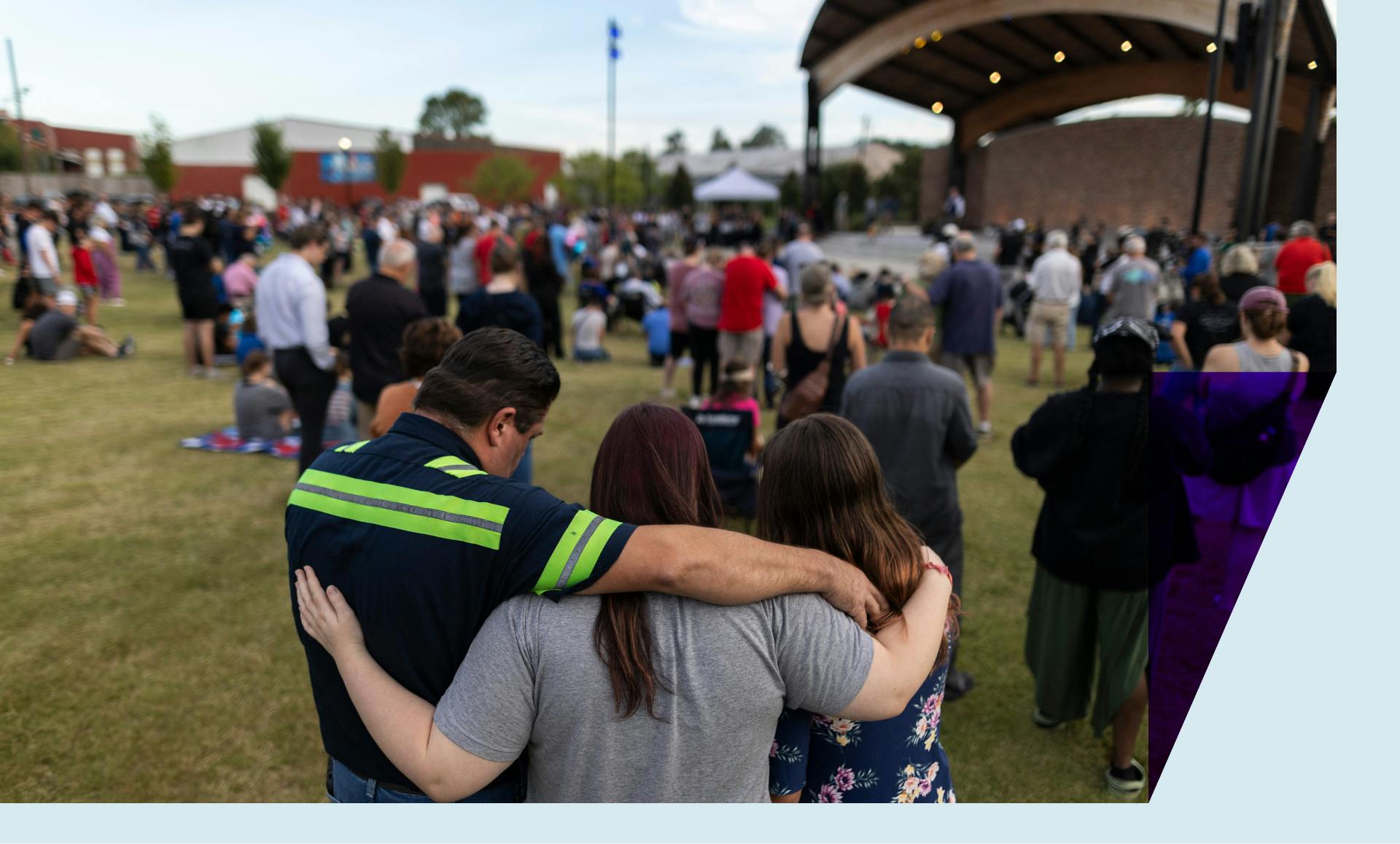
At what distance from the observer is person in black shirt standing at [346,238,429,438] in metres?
4.65

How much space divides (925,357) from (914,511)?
25.2 inches

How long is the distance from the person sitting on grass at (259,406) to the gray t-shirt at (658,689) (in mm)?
6324

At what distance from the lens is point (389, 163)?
41844 millimetres

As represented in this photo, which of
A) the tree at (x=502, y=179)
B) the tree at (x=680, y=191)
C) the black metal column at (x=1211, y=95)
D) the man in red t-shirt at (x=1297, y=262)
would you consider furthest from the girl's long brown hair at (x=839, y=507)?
the tree at (x=502, y=179)

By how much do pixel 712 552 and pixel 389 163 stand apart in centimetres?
4531

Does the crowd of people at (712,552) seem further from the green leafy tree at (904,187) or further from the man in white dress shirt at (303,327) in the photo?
the green leafy tree at (904,187)

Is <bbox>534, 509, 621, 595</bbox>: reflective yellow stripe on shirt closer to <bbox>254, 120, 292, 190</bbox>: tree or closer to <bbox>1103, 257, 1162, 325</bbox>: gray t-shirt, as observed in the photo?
<bbox>1103, 257, 1162, 325</bbox>: gray t-shirt

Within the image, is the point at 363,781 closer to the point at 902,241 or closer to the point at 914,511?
the point at 914,511

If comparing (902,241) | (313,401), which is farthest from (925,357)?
(902,241)

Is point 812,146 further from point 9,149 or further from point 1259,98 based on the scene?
point 9,149

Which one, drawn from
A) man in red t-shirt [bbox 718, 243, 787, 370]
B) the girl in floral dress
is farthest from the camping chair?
the girl in floral dress

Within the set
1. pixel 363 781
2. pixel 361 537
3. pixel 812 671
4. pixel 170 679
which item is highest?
pixel 361 537

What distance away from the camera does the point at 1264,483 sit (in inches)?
94.6

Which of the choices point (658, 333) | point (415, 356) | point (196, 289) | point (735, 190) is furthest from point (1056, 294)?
point (735, 190)
